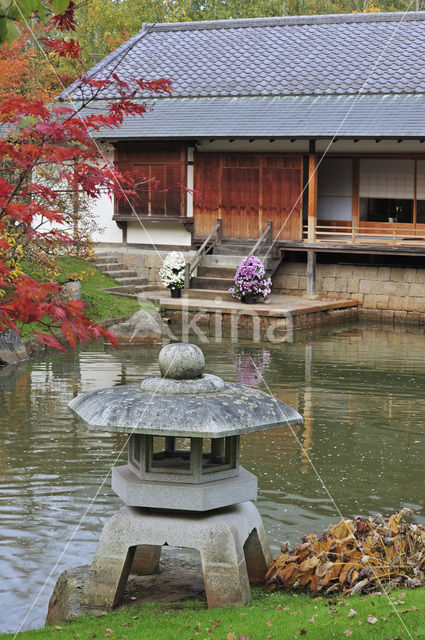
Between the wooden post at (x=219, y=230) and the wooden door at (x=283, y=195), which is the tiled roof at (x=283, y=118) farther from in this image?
the wooden post at (x=219, y=230)

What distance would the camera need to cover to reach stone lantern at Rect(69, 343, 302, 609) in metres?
6.49

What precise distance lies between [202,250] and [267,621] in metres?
18.7

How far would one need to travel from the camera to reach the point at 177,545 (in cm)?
663

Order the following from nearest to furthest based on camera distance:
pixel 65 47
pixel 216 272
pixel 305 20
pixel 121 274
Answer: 1. pixel 65 47
2. pixel 216 272
3. pixel 121 274
4. pixel 305 20

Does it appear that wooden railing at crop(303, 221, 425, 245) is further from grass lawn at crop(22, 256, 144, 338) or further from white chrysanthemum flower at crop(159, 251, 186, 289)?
grass lawn at crop(22, 256, 144, 338)

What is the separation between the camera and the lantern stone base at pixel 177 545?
6.53 m

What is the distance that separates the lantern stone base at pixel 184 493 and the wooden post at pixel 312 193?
17182 mm

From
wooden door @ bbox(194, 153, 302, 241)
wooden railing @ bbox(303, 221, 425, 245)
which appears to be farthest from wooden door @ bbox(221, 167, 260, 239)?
wooden railing @ bbox(303, 221, 425, 245)

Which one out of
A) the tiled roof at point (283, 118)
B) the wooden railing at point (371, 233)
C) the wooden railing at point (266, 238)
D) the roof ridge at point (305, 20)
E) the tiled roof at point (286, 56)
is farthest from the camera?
the roof ridge at point (305, 20)

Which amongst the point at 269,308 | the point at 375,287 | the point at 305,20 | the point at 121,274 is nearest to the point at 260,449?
the point at 269,308

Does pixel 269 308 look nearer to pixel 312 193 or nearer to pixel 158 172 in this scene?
pixel 312 193

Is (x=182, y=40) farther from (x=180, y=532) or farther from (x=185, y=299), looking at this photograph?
(x=180, y=532)

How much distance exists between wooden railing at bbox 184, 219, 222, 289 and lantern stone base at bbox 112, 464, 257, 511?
55.2 feet

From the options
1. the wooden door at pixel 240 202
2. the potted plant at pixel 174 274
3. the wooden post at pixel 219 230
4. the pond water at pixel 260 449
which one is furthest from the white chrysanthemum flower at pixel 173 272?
the pond water at pixel 260 449
